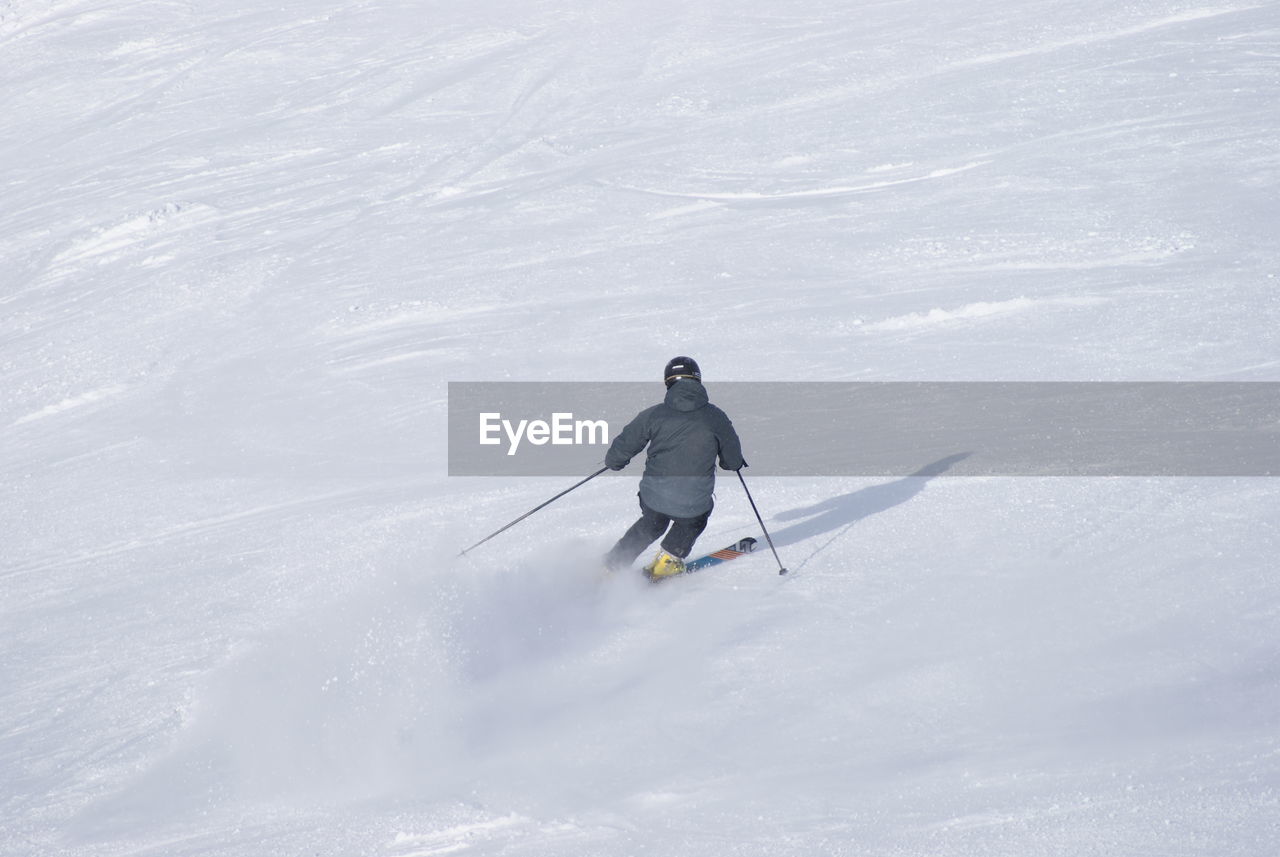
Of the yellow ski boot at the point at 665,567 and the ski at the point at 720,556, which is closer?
the yellow ski boot at the point at 665,567

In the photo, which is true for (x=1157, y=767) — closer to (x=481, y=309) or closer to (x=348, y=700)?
(x=348, y=700)

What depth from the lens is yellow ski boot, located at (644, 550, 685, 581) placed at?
7.73 meters

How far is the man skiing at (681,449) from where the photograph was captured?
23.8 ft

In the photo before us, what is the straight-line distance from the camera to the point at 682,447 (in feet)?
24.0

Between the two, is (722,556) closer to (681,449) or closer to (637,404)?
(681,449)

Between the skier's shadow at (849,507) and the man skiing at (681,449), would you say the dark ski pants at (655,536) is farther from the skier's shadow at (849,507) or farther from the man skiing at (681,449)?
the skier's shadow at (849,507)

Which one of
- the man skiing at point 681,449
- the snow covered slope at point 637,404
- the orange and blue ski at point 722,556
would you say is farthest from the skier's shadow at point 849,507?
the man skiing at point 681,449

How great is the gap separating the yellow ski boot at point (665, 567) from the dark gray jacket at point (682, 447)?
0.39m

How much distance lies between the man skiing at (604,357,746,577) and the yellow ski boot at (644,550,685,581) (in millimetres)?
204

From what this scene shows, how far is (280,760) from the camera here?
6.59 metres
